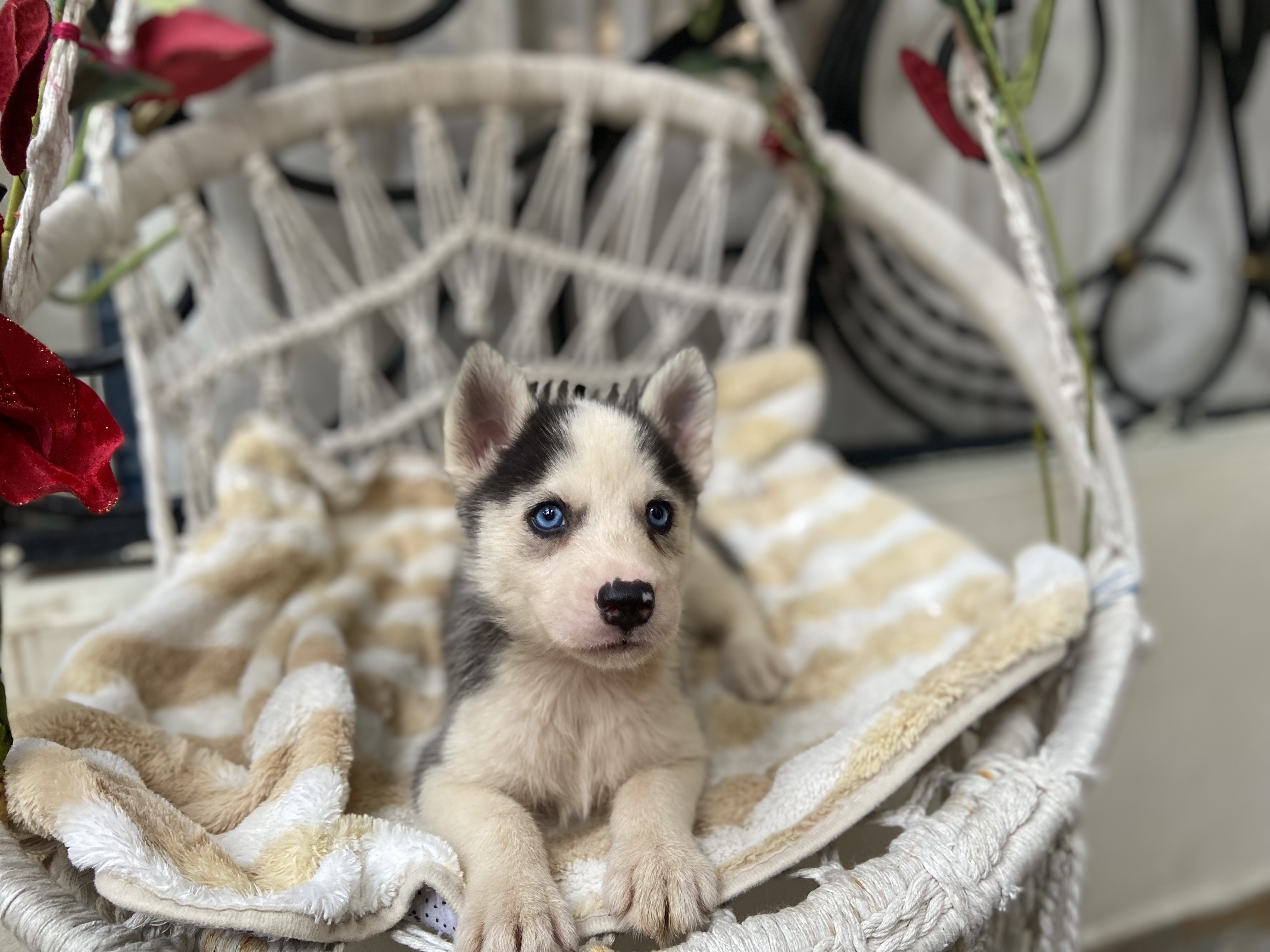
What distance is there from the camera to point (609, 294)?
1.48m

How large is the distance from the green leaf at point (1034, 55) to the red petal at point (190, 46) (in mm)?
869

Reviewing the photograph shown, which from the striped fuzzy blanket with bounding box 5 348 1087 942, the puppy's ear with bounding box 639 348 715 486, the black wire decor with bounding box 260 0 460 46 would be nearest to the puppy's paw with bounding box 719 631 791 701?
the striped fuzzy blanket with bounding box 5 348 1087 942

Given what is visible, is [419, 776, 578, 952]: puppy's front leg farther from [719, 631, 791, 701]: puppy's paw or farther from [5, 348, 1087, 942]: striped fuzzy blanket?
[719, 631, 791, 701]: puppy's paw

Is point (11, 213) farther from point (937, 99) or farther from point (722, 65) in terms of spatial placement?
point (722, 65)

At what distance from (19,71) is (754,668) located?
34.6 inches

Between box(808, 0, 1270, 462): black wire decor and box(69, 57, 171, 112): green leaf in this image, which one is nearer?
box(69, 57, 171, 112): green leaf

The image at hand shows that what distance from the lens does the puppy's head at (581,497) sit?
676 millimetres

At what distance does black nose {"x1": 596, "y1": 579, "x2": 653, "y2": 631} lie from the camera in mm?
655

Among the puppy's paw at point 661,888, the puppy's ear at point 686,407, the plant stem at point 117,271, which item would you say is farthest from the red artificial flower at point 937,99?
the plant stem at point 117,271

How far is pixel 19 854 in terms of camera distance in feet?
2.01

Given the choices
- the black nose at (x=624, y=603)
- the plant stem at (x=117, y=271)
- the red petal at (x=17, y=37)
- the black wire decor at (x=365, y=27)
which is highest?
the black wire decor at (x=365, y=27)

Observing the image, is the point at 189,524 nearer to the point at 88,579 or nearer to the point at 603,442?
the point at 88,579

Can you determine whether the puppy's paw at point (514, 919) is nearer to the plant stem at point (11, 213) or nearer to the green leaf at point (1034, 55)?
the plant stem at point (11, 213)

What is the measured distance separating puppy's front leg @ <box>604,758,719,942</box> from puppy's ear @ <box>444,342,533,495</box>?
0.31 m
